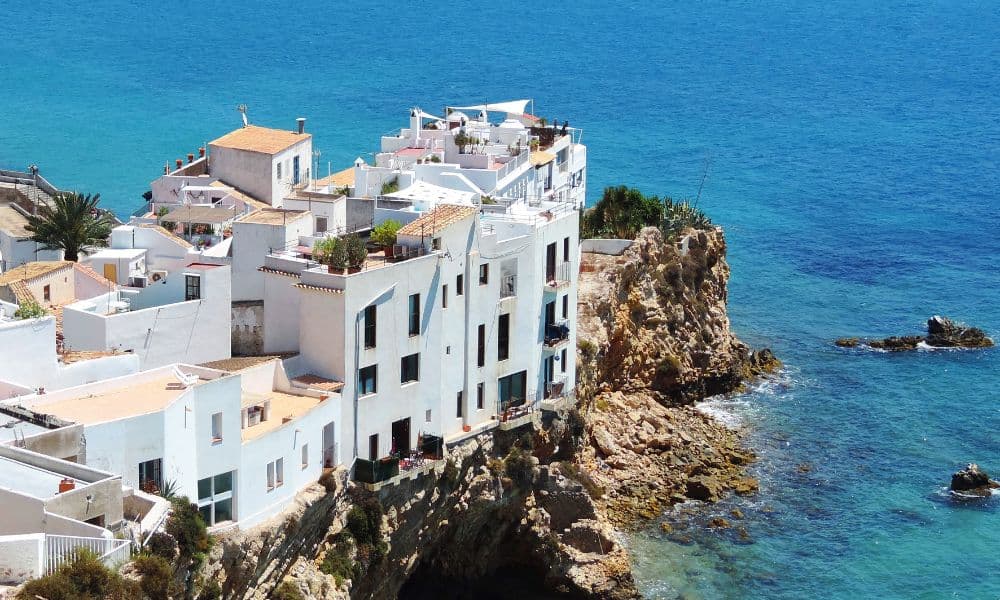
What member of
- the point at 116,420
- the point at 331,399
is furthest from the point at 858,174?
the point at 116,420

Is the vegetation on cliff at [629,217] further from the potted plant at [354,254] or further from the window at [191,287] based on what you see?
the window at [191,287]

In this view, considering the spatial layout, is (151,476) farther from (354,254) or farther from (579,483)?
(579,483)

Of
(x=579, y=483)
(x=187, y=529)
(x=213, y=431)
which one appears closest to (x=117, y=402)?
(x=213, y=431)

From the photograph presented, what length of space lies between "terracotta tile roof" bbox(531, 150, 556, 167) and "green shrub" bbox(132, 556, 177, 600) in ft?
121

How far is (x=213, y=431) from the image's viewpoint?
43812mm

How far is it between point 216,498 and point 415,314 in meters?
10.8

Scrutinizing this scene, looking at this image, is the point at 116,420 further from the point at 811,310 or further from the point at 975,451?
the point at 811,310

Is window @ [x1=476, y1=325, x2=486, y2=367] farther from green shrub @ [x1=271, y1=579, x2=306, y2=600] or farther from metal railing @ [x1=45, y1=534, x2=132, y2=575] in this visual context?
metal railing @ [x1=45, y1=534, x2=132, y2=575]

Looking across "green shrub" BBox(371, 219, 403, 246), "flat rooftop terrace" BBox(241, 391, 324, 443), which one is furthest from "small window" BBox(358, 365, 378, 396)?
"green shrub" BBox(371, 219, 403, 246)

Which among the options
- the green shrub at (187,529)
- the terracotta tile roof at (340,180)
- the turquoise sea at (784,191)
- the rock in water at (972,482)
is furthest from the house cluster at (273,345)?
the rock in water at (972,482)

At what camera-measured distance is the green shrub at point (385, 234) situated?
174 feet

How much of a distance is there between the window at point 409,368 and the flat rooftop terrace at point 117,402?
942cm

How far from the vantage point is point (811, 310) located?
96.8m

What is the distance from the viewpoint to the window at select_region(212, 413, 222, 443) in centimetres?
4375
